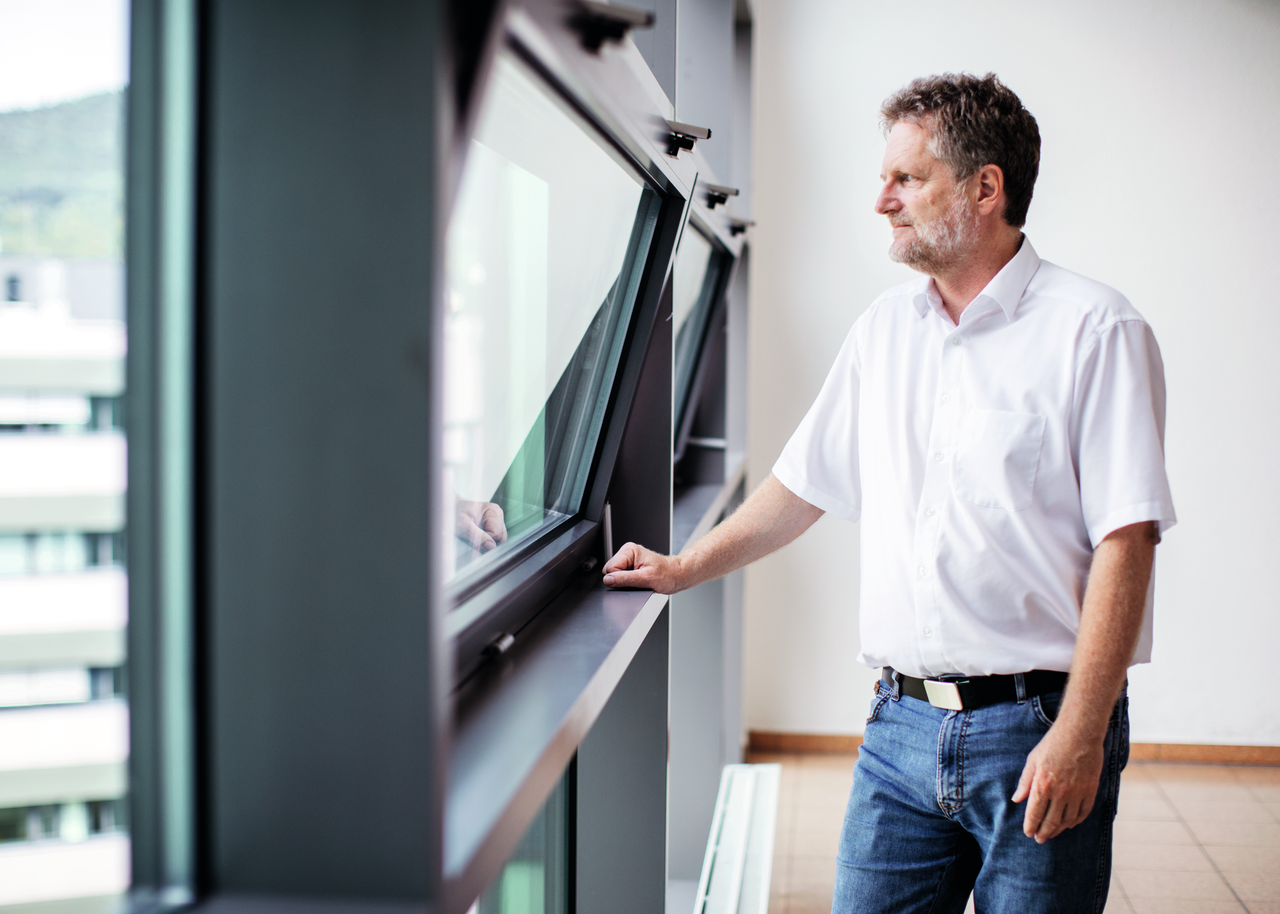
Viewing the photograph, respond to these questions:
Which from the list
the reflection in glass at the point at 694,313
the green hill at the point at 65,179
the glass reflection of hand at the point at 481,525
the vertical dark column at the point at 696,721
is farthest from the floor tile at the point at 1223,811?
the green hill at the point at 65,179

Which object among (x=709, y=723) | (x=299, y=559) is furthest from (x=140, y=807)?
(x=709, y=723)

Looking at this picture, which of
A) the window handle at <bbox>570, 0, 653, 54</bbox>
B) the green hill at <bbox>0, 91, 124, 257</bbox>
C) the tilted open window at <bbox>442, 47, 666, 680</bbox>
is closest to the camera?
the green hill at <bbox>0, 91, 124, 257</bbox>

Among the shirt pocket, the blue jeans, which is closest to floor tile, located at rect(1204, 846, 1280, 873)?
the blue jeans

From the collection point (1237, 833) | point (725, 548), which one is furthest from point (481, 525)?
point (1237, 833)

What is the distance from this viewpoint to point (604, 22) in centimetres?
99

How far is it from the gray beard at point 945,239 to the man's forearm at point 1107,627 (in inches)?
20.9

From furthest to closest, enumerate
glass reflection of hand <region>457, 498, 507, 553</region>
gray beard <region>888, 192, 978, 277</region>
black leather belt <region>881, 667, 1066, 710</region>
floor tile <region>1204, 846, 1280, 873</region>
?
1. floor tile <region>1204, 846, 1280, 873</region>
2. gray beard <region>888, 192, 978, 277</region>
3. black leather belt <region>881, 667, 1066, 710</region>
4. glass reflection of hand <region>457, 498, 507, 553</region>

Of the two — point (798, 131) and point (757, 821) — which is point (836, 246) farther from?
point (757, 821)

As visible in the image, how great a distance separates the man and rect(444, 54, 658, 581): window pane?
0.90 ft

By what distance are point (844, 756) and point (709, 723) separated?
1299 millimetres

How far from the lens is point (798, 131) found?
4.21m

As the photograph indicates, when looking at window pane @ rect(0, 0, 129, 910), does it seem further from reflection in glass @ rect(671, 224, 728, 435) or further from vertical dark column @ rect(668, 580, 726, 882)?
vertical dark column @ rect(668, 580, 726, 882)

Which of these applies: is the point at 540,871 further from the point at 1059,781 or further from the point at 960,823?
the point at 1059,781

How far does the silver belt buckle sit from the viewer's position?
62.4 inches
